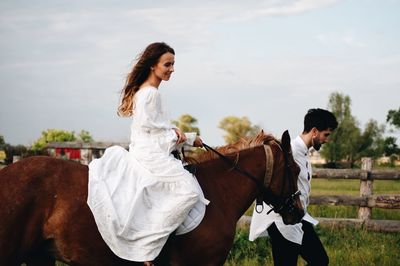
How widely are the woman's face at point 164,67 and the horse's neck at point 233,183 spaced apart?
3.37 ft

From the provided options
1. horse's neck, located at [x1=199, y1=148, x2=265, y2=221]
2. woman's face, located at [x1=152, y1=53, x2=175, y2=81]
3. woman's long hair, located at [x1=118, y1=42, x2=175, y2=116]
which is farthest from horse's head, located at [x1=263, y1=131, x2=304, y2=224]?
woman's long hair, located at [x1=118, y1=42, x2=175, y2=116]

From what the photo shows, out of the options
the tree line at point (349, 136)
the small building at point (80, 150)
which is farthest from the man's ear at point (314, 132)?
the tree line at point (349, 136)

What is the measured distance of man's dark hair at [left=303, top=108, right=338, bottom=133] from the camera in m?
6.27

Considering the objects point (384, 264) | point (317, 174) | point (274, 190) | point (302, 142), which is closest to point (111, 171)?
point (274, 190)

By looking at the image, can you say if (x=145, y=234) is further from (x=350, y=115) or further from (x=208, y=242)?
(x=350, y=115)

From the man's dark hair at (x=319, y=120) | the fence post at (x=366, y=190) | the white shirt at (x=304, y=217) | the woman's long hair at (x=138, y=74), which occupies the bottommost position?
the fence post at (x=366, y=190)

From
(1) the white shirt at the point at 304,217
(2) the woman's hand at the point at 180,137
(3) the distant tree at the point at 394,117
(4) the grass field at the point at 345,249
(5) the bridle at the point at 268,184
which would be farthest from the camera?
(3) the distant tree at the point at 394,117

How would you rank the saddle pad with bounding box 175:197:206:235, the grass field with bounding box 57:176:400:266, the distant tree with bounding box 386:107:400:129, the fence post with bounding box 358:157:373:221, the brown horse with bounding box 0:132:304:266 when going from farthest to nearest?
the distant tree with bounding box 386:107:400:129
the fence post with bounding box 358:157:373:221
the grass field with bounding box 57:176:400:266
the saddle pad with bounding box 175:197:206:235
the brown horse with bounding box 0:132:304:266

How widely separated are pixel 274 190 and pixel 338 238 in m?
5.19

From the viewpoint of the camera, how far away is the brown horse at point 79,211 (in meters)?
4.75

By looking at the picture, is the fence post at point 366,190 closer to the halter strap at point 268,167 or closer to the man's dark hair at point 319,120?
the man's dark hair at point 319,120

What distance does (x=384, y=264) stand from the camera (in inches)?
321

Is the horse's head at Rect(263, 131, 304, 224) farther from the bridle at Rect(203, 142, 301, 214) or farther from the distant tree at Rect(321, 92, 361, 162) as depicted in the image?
the distant tree at Rect(321, 92, 361, 162)

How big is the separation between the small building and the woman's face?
27.6 ft
